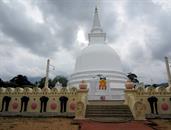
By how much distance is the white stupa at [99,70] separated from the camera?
27.7m

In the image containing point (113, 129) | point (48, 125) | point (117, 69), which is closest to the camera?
point (113, 129)

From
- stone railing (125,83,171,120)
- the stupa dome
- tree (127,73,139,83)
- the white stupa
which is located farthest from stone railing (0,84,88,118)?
tree (127,73,139,83)

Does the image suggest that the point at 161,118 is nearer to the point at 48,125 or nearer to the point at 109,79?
the point at 48,125

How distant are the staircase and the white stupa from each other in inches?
389

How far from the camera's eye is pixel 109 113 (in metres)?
15.4

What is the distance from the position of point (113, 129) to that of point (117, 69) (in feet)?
72.4

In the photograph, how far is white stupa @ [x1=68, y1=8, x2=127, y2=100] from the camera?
27703 mm

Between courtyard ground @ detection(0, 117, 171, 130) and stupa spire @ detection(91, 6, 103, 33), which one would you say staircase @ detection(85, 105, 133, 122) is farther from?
stupa spire @ detection(91, 6, 103, 33)

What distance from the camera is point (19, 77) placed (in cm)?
4956

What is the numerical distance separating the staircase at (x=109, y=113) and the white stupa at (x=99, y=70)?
9.87 metres

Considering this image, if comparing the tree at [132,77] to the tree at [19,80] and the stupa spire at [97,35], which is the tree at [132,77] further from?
the tree at [19,80]

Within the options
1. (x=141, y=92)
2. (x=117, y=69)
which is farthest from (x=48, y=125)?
(x=117, y=69)

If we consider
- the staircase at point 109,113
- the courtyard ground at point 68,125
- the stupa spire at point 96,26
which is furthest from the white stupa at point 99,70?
the courtyard ground at point 68,125

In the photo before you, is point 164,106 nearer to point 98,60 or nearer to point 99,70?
point 99,70
